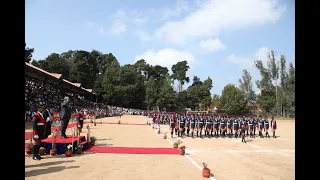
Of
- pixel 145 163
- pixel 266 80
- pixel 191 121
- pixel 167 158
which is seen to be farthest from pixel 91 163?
pixel 266 80

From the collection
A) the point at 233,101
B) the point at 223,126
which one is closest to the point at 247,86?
the point at 233,101

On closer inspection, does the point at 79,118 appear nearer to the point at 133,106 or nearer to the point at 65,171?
the point at 65,171

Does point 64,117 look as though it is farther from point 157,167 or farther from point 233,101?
point 233,101

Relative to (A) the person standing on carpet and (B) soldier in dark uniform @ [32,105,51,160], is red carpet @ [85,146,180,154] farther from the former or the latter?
(B) soldier in dark uniform @ [32,105,51,160]

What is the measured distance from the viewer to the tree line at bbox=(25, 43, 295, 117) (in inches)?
2409

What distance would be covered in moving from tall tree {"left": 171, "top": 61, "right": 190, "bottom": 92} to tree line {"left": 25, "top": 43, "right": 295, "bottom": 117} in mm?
10781

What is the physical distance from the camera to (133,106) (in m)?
78.1

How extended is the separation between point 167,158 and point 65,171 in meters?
4.59

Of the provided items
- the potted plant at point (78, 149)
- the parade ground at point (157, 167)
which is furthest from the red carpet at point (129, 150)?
the potted plant at point (78, 149)

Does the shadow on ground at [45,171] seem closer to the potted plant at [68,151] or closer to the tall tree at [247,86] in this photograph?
the potted plant at [68,151]

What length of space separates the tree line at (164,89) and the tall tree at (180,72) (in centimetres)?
1078

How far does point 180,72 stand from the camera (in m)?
94.2

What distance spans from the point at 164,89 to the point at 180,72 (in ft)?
79.7
